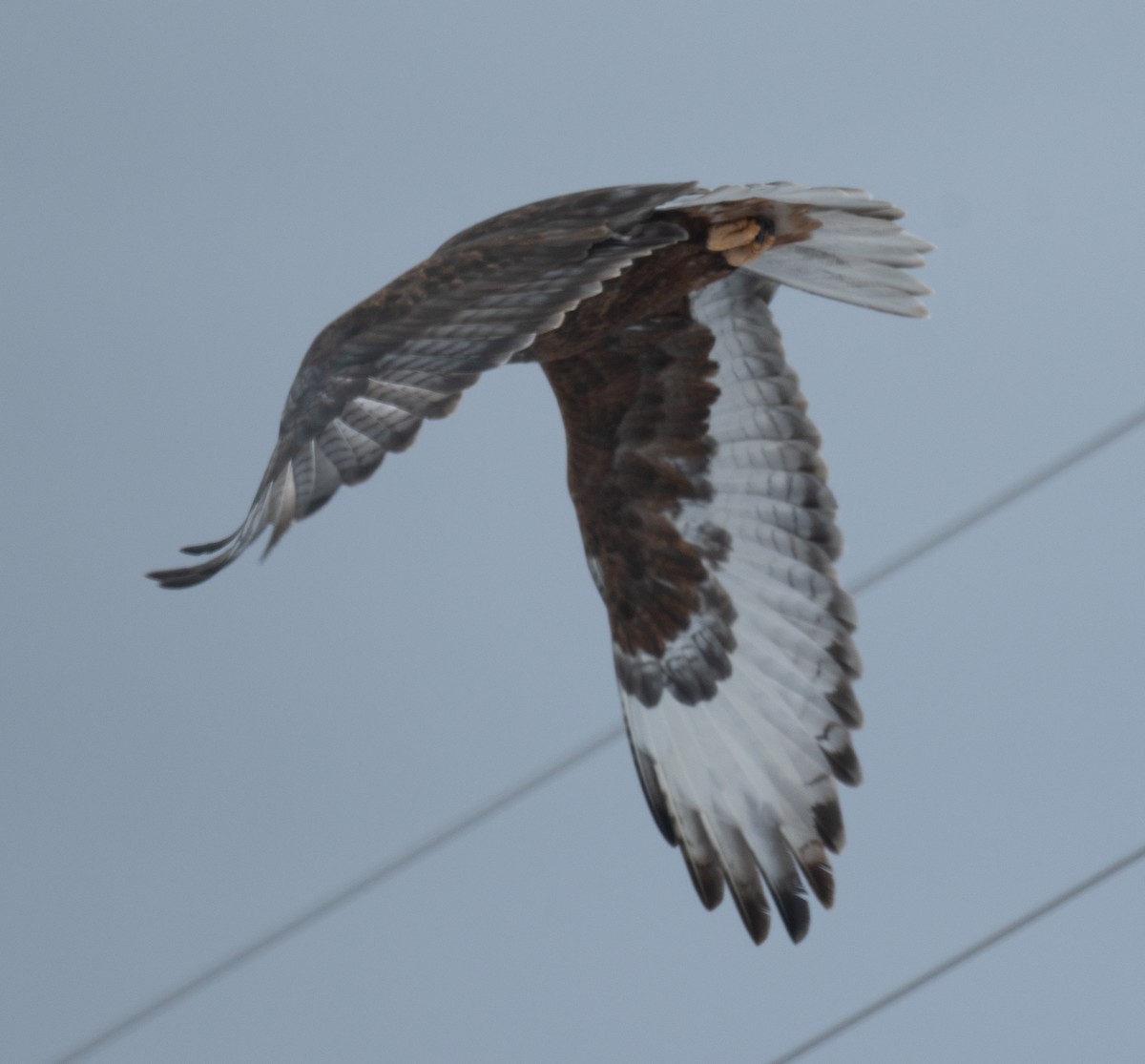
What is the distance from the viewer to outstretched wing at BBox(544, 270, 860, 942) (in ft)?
6.34

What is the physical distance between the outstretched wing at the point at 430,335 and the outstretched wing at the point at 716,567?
0.42 meters

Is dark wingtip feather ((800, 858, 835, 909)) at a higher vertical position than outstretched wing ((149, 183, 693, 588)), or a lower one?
lower

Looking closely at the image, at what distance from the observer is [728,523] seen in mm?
2029

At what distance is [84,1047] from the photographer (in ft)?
7.00

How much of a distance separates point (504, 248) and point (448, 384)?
265mm

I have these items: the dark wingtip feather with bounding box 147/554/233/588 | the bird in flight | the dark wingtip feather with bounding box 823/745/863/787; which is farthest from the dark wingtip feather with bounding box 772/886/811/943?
the dark wingtip feather with bounding box 147/554/233/588

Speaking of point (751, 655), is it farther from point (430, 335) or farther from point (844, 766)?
point (430, 335)

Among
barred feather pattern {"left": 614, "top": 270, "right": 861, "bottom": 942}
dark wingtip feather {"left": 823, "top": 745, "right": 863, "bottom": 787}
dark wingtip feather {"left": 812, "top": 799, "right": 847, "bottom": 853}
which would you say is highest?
barred feather pattern {"left": 614, "top": 270, "right": 861, "bottom": 942}

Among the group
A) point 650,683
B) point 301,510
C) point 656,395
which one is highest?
point 656,395

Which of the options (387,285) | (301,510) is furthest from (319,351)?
(301,510)

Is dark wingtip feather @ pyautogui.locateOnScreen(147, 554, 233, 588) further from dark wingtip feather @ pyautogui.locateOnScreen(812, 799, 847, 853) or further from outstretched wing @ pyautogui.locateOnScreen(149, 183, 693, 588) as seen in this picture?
dark wingtip feather @ pyautogui.locateOnScreen(812, 799, 847, 853)

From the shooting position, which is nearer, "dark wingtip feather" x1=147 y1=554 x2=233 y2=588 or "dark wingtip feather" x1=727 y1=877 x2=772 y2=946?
"dark wingtip feather" x1=147 y1=554 x2=233 y2=588

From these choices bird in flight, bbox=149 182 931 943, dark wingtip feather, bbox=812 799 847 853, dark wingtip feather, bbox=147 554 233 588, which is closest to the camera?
dark wingtip feather, bbox=147 554 233 588

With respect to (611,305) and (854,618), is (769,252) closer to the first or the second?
(611,305)
